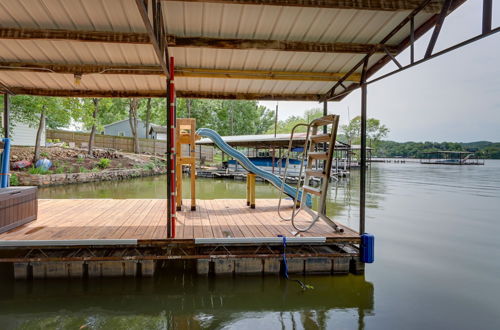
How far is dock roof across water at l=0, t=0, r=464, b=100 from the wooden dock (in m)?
2.49

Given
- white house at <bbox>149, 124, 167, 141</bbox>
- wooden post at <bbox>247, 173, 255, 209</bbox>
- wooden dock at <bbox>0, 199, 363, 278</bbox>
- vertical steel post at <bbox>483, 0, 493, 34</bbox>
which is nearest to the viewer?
vertical steel post at <bbox>483, 0, 493, 34</bbox>

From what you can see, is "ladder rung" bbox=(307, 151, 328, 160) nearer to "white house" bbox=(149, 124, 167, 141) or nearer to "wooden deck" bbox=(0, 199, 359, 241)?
"wooden deck" bbox=(0, 199, 359, 241)

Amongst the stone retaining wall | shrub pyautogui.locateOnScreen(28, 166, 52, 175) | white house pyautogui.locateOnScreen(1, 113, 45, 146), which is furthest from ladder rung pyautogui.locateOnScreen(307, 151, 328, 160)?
white house pyautogui.locateOnScreen(1, 113, 45, 146)

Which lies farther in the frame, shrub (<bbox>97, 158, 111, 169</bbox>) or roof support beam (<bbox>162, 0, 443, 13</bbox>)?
shrub (<bbox>97, 158, 111, 169</bbox>)

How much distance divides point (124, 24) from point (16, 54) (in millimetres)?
2268

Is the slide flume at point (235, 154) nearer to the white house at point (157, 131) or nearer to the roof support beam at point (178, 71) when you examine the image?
the roof support beam at point (178, 71)

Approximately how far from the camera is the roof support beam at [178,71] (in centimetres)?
502

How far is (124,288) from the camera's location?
415cm

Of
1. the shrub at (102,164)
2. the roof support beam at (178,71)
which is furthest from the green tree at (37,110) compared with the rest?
the roof support beam at (178,71)

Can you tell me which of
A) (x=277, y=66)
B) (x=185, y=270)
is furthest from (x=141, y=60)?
(x=185, y=270)

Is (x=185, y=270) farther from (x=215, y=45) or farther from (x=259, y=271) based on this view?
(x=215, y=45)

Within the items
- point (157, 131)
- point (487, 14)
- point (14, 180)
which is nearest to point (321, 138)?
point (487, 14)

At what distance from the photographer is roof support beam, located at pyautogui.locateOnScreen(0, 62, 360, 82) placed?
502 cm

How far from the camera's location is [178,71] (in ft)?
17.3
